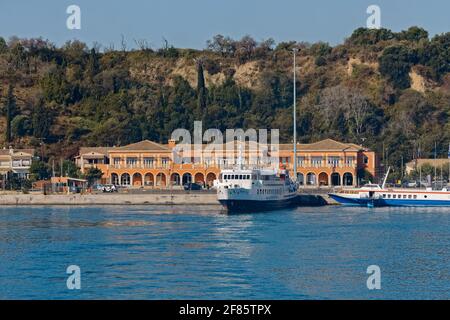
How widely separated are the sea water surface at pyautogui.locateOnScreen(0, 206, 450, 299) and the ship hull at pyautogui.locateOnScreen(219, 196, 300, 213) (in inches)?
182

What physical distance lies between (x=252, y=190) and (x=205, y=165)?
29.3m

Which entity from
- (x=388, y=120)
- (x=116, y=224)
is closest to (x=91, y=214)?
(x=116, y=224)

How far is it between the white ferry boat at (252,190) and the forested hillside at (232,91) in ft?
133

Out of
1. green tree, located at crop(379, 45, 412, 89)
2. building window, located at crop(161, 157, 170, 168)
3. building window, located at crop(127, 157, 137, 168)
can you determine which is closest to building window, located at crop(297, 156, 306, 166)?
building window, located at crop(161, 157, 170, 168)

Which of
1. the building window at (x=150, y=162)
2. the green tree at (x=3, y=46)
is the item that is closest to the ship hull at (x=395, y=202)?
the building window at (x=150, y=162)

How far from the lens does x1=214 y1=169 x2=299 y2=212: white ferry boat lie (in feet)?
293

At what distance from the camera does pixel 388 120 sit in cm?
15550

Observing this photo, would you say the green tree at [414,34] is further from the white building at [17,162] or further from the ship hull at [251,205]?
the ship hull at [251,205]

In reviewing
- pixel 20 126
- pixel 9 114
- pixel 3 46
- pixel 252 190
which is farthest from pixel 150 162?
pixel 3 46

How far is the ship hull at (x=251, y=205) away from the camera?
89000 mm

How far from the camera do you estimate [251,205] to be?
91.2 m

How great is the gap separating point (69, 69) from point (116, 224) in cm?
10953

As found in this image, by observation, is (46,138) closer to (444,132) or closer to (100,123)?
(100,123)

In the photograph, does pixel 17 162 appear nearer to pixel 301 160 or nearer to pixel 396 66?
pixel 301 160
